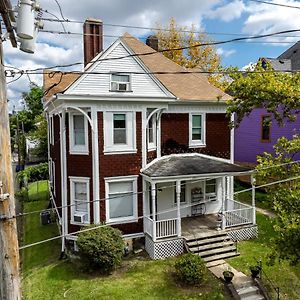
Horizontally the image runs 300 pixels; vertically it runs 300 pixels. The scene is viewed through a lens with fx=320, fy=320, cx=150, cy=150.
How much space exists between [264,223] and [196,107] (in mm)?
7592

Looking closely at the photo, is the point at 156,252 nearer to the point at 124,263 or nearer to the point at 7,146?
the point at 124,263

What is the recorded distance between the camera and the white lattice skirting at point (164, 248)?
546 inches

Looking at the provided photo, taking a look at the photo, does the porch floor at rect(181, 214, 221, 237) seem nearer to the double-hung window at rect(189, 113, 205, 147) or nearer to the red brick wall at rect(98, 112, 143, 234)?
the red brick wall at rect(98, 112, 143, 234)

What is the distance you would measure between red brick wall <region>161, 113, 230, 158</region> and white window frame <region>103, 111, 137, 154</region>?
2.45 m

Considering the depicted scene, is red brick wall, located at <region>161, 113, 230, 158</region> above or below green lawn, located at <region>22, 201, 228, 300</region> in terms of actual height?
above

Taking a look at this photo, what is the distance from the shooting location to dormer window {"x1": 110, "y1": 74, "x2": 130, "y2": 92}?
46.2 feet

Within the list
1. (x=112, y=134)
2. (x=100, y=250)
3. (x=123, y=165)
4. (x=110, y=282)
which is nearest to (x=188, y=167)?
(x=123, y=165)

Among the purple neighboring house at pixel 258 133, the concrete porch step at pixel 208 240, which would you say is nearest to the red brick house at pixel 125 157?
the concrete porch step at pixel 208 240

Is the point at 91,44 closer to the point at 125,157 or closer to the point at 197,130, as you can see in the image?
the point at 125,157

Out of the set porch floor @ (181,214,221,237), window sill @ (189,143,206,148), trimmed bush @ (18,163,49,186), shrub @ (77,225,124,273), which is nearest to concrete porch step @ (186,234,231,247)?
porch floor @ (181,214,221,237)

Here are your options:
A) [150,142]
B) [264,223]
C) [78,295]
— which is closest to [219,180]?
[264,223]

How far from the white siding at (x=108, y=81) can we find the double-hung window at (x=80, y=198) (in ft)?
12.8

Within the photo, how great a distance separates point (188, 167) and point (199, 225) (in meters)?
3.12

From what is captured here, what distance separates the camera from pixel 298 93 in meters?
10.5
